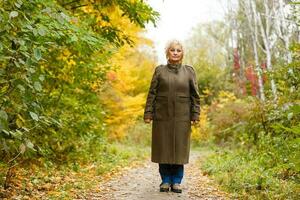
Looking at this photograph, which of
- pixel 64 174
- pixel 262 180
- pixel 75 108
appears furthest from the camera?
pixel 75 108

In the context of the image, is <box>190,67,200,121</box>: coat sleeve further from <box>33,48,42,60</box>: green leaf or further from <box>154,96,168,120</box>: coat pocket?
<box>33,48,42,60</box>: green leaf

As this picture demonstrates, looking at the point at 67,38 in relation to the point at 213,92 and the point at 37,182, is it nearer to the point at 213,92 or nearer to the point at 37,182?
the point at 37,182

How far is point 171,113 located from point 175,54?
0.75 m

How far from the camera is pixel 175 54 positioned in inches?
238

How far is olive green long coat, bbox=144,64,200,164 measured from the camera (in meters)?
5.98

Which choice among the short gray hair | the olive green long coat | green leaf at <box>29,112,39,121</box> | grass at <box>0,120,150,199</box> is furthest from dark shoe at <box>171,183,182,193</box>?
green leaf at <box>29,112,39,121</box>

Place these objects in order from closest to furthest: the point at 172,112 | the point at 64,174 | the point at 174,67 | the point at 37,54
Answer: the point at 37,54 → the point at 172,112 → the point at 174,67 → the point at 64,174

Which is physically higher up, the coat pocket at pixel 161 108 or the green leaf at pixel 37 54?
the green leaf at pixel 37 54

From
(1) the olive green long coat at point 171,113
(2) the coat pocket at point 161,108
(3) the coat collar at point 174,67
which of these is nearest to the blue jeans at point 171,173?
(1) the olive green long coat at point 171,113

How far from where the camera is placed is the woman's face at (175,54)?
601 centimetres

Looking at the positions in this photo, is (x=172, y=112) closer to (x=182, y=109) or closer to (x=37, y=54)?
(x=182, y=109)

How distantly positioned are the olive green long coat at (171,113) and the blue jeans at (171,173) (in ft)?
0.58

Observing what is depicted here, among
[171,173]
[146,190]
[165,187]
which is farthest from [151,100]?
[146,190]

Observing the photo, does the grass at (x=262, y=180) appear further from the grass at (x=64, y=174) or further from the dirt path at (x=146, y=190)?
the grass at (x=64, y=174)
